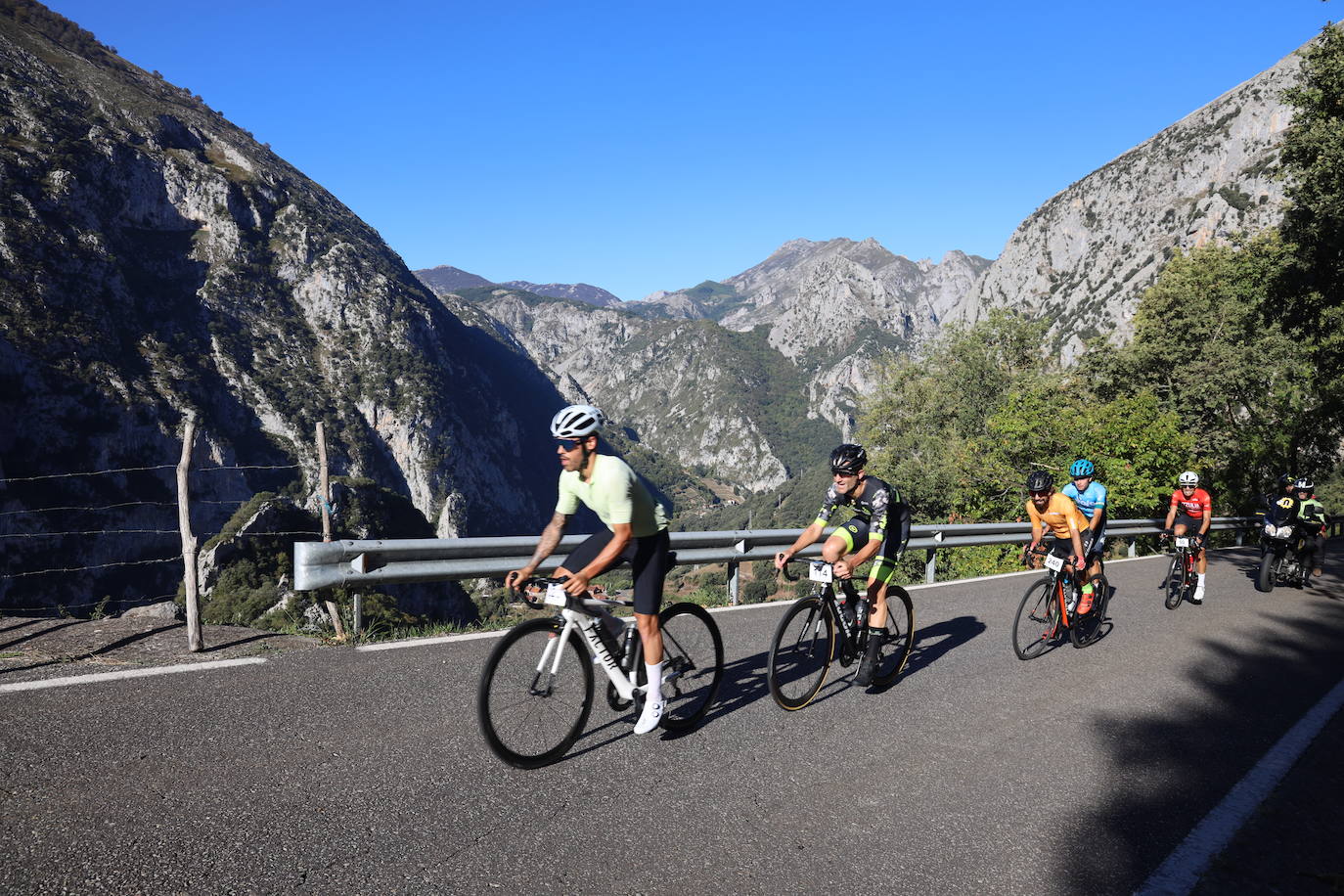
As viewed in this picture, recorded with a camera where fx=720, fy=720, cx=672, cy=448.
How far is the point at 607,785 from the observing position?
3705 millimetres

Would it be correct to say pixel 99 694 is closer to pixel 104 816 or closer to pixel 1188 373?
pixel 104 816

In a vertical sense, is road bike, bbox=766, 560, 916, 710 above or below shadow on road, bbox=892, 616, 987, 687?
above

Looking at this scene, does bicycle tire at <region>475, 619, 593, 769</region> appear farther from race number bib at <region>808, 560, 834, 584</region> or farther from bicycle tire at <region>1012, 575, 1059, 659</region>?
bicycle tire at <region>1012, 575, 1059, 659</region>

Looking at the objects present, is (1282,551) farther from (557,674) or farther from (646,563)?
(557,674)

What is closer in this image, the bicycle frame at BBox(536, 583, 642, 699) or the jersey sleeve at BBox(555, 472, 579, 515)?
the bicycle frame at BBox(536, 583, 642, 699)

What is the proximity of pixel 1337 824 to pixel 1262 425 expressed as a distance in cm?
3014

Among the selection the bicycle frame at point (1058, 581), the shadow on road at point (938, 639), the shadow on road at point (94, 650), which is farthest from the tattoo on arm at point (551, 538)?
the bicycle frame at point (1058, 581)

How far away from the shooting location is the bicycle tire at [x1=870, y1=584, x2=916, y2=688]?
5.73 meters

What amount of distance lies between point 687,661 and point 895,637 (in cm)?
212

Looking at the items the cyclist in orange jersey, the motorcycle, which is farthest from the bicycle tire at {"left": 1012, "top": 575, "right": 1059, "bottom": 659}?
the motorcycle

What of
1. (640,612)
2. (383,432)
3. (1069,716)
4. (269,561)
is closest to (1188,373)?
(1069,716)

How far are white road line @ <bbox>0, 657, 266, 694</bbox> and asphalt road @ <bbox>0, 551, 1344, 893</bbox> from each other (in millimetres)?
124

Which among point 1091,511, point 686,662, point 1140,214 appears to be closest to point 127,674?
point 686,662

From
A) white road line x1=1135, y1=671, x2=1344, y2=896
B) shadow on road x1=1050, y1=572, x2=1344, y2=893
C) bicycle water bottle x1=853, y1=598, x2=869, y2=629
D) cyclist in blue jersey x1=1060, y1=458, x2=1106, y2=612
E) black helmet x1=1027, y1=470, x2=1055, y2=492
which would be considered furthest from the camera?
cyclist in blue jersey x1=1060, y1=458, x2=1106, y2=612
